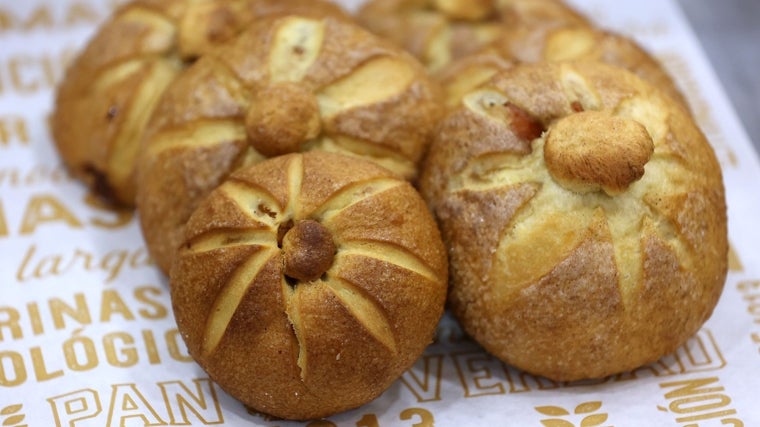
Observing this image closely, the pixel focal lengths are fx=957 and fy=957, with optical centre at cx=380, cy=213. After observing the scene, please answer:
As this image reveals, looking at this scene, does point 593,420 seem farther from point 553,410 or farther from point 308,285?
point 308,285

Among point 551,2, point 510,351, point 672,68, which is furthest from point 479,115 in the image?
point 672,68

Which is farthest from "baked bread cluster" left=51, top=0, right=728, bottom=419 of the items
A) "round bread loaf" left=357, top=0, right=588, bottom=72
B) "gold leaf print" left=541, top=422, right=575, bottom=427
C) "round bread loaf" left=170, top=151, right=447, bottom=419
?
"round bread loaf" left=357, top=0, right=588, bottom=72

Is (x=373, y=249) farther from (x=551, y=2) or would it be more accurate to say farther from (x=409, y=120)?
(x=551, y=2)

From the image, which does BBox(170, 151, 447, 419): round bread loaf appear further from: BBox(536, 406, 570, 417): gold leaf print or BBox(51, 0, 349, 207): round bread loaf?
BBox(51, 0, 349, 207): round bread loaf

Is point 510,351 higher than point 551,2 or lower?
lower

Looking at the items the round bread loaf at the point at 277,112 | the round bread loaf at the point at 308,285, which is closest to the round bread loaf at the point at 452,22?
the round bread loaf at the point at 277,112

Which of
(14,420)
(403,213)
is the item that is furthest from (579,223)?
(14,420)

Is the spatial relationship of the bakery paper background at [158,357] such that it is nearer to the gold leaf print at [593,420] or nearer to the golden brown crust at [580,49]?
the gold leaf print at [593,420]
